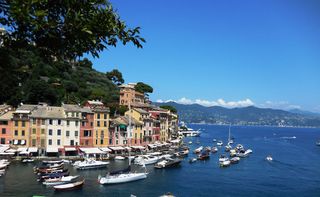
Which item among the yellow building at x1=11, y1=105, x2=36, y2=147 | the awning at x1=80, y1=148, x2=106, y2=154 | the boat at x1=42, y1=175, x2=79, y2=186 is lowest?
the boat at x1=42, y1=175, x2=79, y2=186

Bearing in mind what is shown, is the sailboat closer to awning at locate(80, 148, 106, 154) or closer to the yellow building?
awning at locate(80, 148, 106, 154)

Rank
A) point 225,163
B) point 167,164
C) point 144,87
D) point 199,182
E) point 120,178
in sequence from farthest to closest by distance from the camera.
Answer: point 144,87, point 225,163, point 167,164, point 199,182, point 120,178

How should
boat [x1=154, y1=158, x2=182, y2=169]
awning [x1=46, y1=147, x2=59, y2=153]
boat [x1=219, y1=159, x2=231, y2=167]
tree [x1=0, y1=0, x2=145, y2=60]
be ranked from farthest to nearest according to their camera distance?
boat [x1=219, y1=159, x2=231, y2=167] → awning [x1=46, y1=147, x2=59, y2=153] → boat [x1=154, y1=158, x2=182, y2=169] → tree [x1=0, y1=0, x2=145, y2=60]

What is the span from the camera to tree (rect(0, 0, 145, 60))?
5602 millimetres

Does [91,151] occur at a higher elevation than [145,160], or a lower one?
higher

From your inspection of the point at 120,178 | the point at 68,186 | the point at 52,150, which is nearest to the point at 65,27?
the point at 68,186

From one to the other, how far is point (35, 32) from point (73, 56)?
92 centimetres

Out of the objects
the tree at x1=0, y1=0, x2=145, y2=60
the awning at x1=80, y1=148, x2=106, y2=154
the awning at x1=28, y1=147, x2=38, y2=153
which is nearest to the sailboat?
the awning at x1=80, y1=148, x2=106, y2=154

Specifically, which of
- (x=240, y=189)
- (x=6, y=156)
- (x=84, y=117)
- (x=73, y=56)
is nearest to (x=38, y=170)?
(x=6, y=156)

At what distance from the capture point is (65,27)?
19.9ft

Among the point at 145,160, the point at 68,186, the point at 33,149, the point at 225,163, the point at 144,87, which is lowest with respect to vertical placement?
the point at 225,163

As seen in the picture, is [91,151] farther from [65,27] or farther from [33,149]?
[65,27]

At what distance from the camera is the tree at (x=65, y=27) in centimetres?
560

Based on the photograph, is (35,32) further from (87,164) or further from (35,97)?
(35,97)
